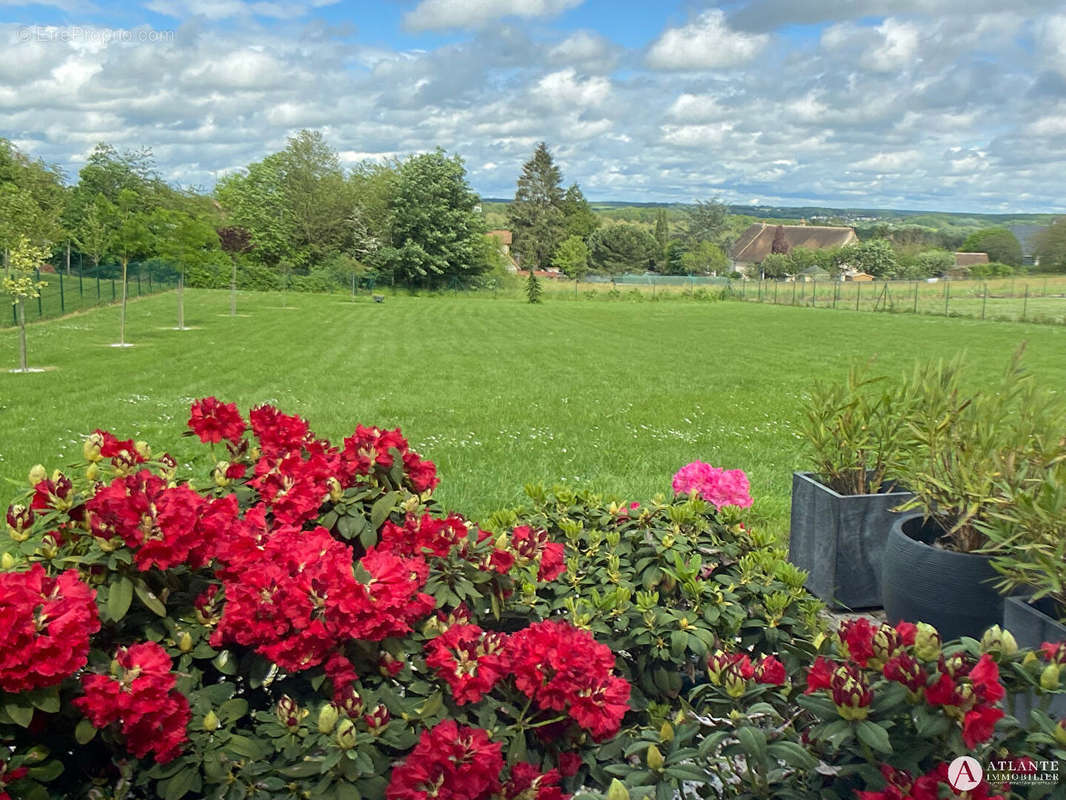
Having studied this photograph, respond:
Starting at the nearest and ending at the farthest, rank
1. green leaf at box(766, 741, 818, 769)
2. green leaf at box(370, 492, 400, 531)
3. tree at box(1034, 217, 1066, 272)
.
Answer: green leaf at box(766, 741, 818, 769), green leaf at box(370, 492, 400, 531), tree at box(1034, 217, 1066, 272)

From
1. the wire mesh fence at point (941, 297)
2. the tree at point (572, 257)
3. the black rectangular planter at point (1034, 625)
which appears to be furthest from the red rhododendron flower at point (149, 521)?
the tree at point (572, 257)

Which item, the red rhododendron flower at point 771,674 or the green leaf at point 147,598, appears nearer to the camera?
the green leaf at point 147,598

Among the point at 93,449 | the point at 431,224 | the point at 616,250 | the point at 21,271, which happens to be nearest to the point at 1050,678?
the point at 93,449

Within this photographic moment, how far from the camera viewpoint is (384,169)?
4909 centimetres

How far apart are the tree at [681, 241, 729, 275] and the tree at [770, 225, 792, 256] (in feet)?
34.9

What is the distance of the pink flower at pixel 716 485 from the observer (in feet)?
10.8

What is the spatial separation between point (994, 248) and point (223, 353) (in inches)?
3062

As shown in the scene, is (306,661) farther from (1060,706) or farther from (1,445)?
(1,445)

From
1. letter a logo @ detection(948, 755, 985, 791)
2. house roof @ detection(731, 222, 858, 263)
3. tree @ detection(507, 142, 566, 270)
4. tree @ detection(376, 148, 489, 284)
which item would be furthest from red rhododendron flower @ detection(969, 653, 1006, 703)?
house roof @ detection(731, 222, 858, 263)

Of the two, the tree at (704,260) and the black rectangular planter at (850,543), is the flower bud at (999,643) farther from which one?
the tree at (704,260)

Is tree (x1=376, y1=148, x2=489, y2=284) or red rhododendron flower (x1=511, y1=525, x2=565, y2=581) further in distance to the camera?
tree (x1=376, y1=148, x2=489, y2=284)

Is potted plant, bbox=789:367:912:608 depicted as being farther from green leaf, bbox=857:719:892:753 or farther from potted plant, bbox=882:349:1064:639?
green leaf, bbox=857:719:892:753

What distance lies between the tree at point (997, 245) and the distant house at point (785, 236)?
1137 cm

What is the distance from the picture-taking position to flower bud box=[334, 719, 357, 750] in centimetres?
144
